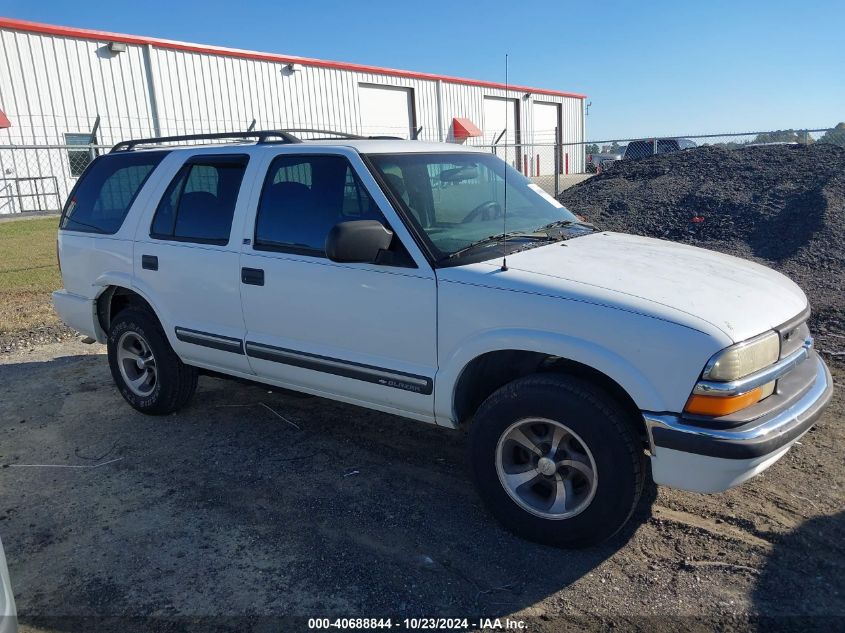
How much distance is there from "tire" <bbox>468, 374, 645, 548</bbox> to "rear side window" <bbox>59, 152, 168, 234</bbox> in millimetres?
3281

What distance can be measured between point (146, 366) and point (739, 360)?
→ 4.15 metres

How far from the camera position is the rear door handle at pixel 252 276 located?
411 cm

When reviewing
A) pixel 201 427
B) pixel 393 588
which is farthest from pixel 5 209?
pixel 393 588

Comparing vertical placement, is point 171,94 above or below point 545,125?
above

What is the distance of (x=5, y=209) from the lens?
59.3 feet

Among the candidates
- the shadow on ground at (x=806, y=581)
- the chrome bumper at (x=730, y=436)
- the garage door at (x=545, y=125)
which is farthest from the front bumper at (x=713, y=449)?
the garage door at (x=545, y=125)

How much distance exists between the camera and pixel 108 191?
522 cm

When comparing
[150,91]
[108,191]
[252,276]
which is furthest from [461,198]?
[150,91]

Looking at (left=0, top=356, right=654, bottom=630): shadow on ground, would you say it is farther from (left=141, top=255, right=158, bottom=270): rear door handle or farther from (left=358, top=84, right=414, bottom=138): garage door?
(left=358, top=84, right=414, bottom=138): garage door

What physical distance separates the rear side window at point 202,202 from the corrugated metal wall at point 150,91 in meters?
16.4

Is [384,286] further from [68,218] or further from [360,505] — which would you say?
[68,218]

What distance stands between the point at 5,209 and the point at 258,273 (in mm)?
17500

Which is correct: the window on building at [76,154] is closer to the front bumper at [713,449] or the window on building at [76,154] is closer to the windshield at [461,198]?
the windshield at [461,198]

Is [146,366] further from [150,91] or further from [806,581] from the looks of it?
[150,91]
